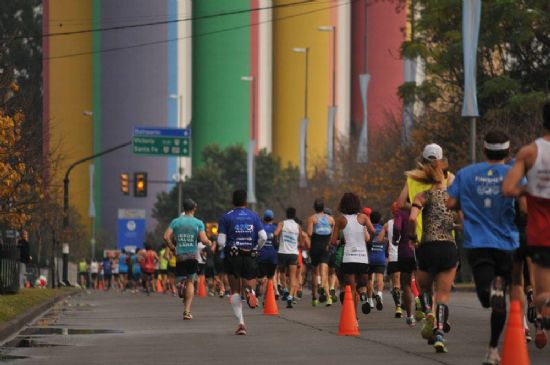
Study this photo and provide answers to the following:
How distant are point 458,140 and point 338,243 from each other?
3125 cm

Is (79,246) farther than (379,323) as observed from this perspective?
Yes

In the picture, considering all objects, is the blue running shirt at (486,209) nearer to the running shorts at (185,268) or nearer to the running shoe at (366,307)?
the running shoe at (366,307)

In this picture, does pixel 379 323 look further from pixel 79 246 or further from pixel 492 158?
pixel 79 246

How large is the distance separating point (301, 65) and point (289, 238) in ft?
245

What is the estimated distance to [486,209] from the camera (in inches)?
531

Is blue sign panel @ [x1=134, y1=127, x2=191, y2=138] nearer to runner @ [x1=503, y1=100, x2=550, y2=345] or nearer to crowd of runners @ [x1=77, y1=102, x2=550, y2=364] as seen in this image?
crowd of runners @ [x1=77, y1=102, x2=550, y2=364]

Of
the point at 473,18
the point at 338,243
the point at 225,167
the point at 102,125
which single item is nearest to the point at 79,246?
the point at 102,125

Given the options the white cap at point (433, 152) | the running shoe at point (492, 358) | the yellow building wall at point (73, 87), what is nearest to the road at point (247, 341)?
the running shoe at point (492, 358)

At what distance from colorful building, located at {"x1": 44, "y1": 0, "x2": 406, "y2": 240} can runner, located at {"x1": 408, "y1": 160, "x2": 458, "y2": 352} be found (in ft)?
275

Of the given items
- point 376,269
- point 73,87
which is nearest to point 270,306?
point 376,269

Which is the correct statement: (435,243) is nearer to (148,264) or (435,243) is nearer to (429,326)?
(429,326)

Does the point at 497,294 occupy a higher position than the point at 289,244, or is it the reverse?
the point at 289,244

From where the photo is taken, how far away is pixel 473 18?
3653 cm

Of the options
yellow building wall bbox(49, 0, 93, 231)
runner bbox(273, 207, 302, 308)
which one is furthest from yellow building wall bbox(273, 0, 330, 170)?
runner bbox(273, 207, 302, 308)
